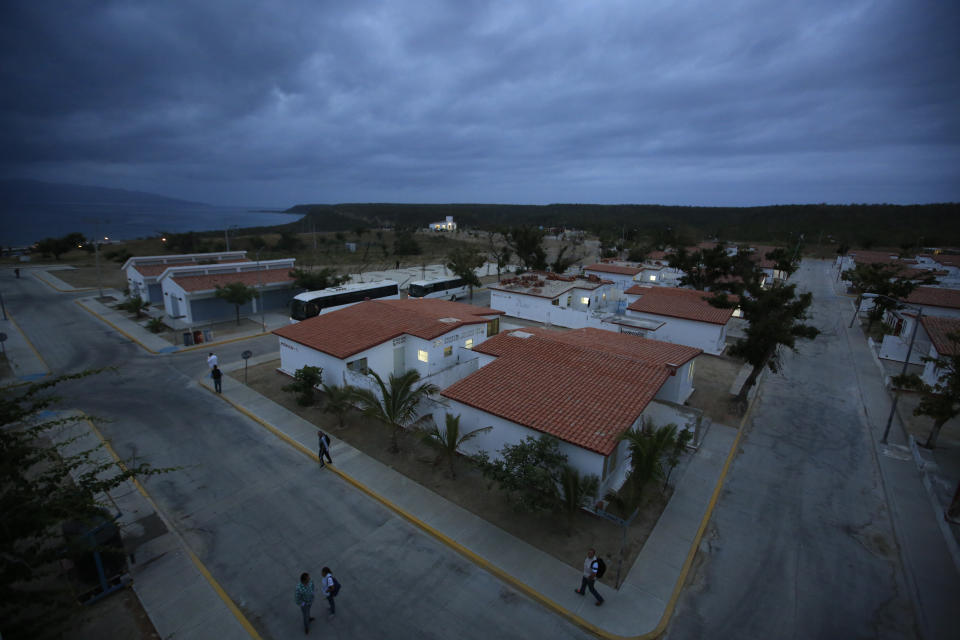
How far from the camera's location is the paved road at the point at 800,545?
9375 millimetres

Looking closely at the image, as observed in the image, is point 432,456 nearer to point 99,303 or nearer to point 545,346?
point 545,346

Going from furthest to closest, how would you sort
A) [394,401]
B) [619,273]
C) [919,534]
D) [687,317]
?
[619,273] < [687,317] < [394,401] < [919,534]

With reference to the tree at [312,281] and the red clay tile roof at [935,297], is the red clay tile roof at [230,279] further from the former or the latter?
the red clay tile roof at [935,297]

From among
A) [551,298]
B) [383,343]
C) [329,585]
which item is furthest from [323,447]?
[551,298]

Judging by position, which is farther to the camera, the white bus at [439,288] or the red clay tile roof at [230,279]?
the white bus at [439,288]

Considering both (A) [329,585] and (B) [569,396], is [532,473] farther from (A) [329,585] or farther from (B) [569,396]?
(A) [329,585]

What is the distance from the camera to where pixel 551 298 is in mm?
33281

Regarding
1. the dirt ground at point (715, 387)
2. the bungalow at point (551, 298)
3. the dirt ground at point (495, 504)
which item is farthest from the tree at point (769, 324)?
the bungalow at point (551, 298)

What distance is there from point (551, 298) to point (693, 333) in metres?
10.4

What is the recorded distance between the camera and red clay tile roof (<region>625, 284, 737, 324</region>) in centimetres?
2684

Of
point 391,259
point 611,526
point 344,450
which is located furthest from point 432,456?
point 391,259

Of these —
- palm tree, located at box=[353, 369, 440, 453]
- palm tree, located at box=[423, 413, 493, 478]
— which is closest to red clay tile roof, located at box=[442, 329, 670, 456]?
palm tree, located at box=[423, 413, 493, 478]

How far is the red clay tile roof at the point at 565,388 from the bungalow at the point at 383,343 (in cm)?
336

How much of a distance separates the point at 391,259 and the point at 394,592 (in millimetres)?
66290
